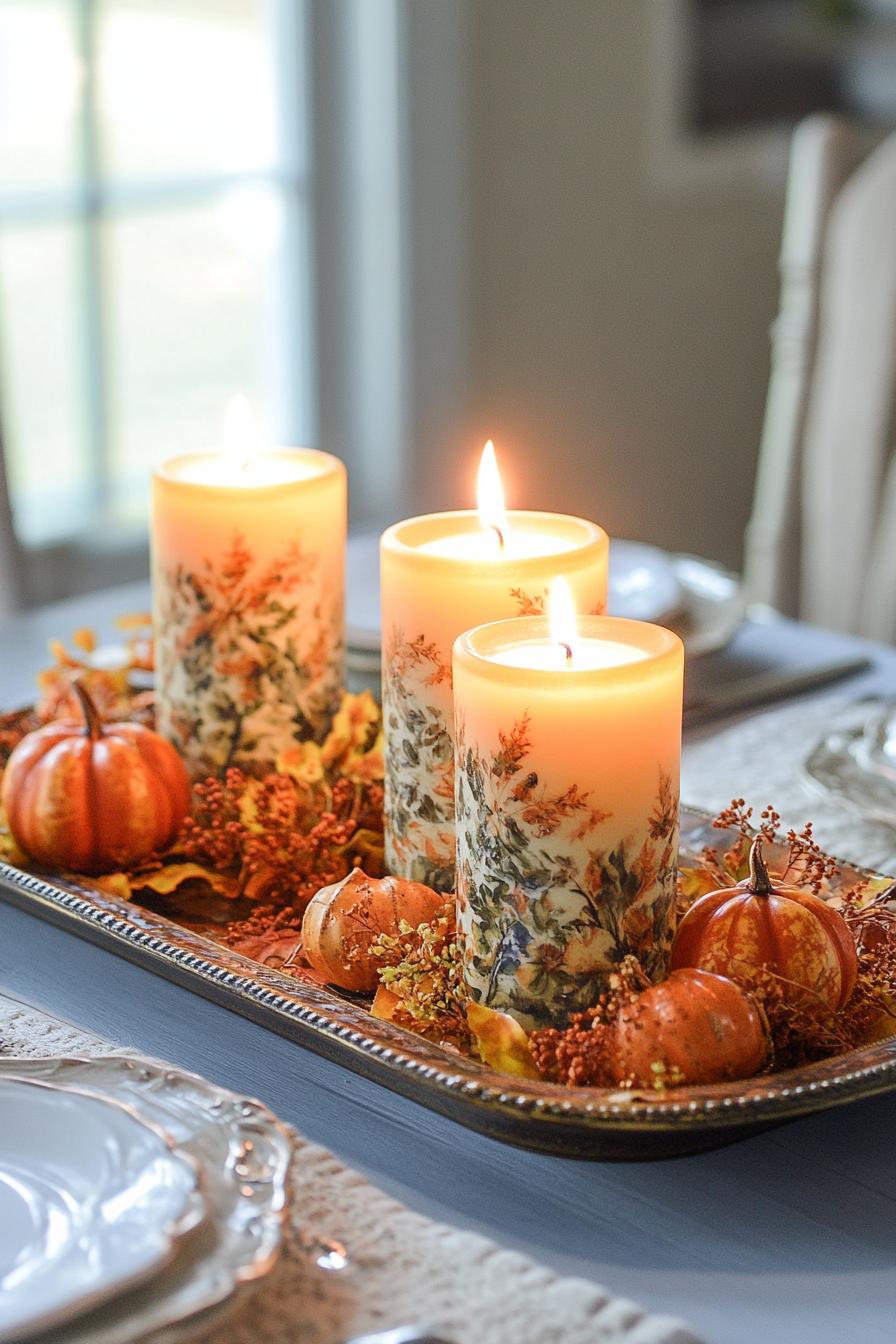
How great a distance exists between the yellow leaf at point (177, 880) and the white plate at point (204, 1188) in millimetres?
185

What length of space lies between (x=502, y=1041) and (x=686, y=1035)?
0.22ft

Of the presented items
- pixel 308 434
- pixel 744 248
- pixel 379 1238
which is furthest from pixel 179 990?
pixel 744 248

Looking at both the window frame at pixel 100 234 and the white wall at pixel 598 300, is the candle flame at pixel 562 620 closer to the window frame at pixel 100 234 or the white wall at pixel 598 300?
the window frame at pixel 100 234

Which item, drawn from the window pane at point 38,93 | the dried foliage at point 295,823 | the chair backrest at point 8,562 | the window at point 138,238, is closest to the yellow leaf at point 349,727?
the dried foliage at point 295,823

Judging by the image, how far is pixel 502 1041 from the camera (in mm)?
537

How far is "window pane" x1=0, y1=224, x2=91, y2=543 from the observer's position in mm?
1888

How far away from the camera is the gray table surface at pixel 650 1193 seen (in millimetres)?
457

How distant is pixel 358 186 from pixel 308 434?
363 mm

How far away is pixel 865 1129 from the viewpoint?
1.76 feet

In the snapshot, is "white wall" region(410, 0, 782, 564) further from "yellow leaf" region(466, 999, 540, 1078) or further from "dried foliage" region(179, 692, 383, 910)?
"yellow leaf" region(466, 999, 540, 1078)

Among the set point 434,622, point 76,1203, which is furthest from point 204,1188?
point 434,622

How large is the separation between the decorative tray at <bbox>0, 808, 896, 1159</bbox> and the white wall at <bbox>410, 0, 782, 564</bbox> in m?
1.82

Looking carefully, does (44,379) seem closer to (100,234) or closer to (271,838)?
(100,234)

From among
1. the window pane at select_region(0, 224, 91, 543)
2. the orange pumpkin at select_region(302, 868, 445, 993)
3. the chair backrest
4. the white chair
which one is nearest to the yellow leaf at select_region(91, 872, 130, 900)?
the orange pumpkin at select_region(302, 868, 445, 993)
